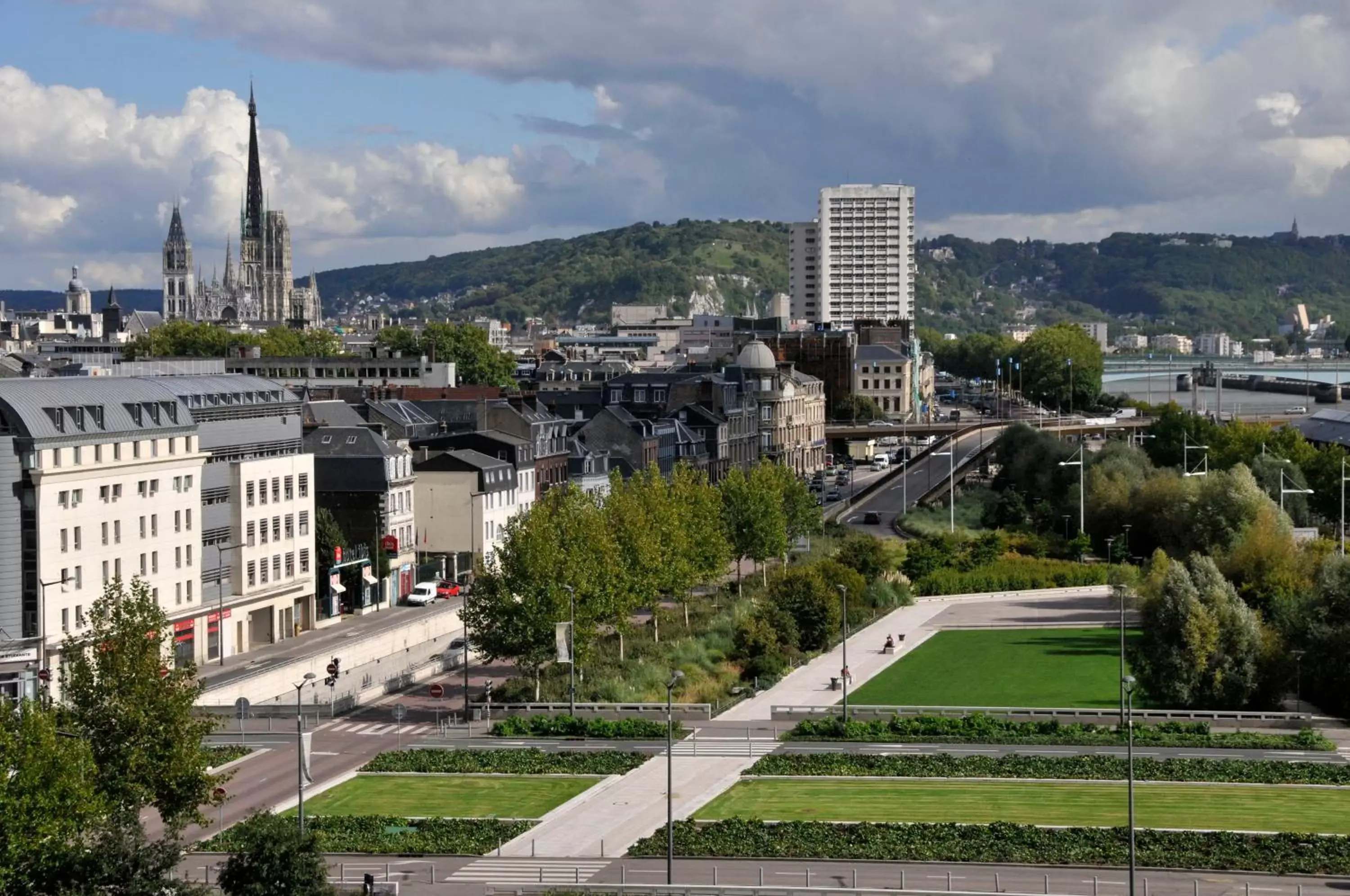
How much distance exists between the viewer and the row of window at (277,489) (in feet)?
277

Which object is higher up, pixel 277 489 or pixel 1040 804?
pixel 277 489

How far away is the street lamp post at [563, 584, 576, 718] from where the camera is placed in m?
68.4

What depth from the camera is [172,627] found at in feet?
245

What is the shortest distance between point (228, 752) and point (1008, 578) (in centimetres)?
5366

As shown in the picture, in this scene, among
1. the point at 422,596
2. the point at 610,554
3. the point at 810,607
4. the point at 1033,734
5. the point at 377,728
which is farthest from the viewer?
the point at 422,596

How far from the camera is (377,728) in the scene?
67.4m

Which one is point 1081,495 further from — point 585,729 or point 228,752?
point 228,752

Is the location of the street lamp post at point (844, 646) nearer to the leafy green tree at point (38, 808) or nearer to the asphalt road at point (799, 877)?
the asphalt road at point (799, 877)

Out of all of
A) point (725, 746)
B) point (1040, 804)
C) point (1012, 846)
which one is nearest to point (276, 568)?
point (725, 746)

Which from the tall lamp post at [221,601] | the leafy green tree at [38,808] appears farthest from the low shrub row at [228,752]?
the leafy green tree at [38,808]

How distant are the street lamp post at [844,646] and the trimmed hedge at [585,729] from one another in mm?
5515

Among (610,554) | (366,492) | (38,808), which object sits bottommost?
(38,808)

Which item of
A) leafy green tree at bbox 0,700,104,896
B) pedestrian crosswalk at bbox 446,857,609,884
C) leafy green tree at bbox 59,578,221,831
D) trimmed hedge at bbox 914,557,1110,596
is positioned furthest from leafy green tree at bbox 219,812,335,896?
trimmed hedge at bbox 914,557,1110,596

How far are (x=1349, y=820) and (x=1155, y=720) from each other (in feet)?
46.6
